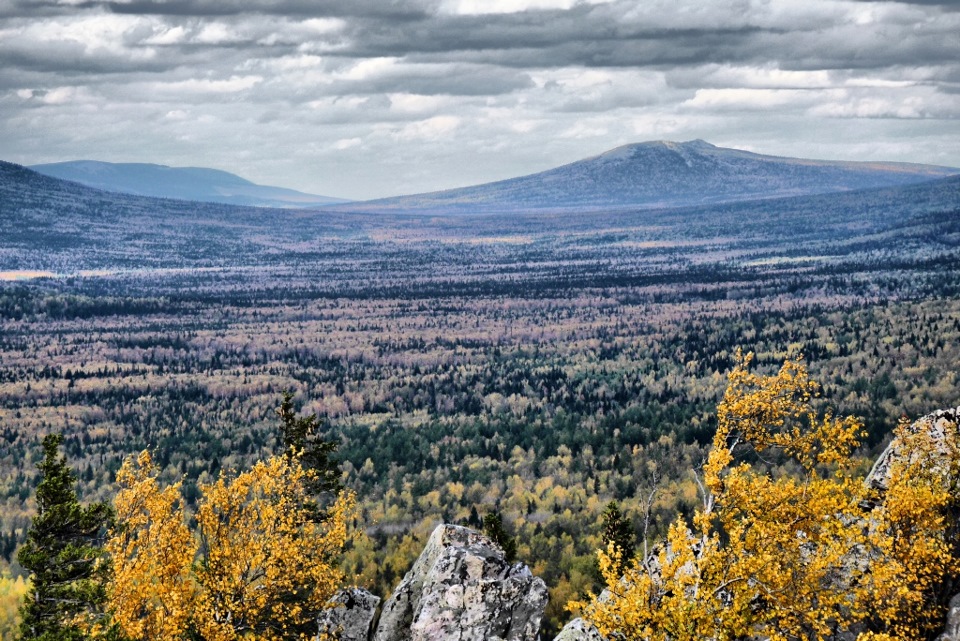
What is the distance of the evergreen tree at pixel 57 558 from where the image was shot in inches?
1547

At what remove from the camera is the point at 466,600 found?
32.0 m

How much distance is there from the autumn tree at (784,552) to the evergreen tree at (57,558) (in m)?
24.0

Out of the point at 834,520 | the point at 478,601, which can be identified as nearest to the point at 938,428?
the point at 834,520

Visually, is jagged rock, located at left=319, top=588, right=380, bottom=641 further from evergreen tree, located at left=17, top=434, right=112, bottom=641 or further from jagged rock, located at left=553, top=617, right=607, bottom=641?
evergreen tree, located at left=17, top=434, right=112, bottom=641

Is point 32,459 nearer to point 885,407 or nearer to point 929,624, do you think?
point 885,407

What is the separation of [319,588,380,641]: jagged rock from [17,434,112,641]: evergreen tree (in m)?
10.1

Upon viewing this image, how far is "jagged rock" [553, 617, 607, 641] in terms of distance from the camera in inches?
1264

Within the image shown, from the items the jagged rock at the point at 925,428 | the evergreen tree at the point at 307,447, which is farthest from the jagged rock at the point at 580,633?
the evergreen tree at the point at 307,447

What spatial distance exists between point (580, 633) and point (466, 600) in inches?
165

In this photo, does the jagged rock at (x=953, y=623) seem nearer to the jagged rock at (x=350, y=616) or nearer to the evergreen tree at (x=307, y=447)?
the jagged rock at (x=350, y=616)

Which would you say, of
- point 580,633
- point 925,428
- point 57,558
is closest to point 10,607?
point 57,558

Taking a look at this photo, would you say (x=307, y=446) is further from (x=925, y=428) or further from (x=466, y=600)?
(x=925, y=428)

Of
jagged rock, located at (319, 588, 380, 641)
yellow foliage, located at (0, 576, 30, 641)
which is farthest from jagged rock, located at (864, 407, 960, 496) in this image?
yellow foliage, located at (0, 576, 30, 641)

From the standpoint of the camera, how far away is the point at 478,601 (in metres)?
32.0
